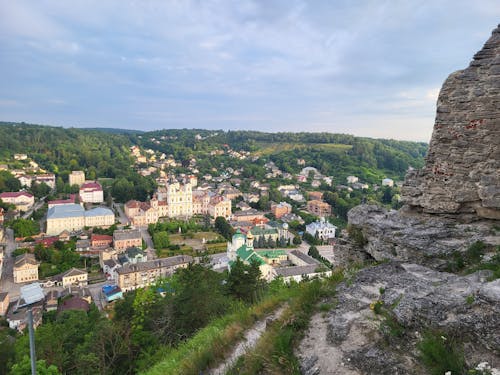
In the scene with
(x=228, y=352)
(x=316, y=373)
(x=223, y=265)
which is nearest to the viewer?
(x=316, y=373)

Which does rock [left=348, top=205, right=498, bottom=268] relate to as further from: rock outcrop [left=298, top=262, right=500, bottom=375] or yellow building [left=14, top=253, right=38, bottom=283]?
yellow building [left=14, top=253, right=38, bottom=283]

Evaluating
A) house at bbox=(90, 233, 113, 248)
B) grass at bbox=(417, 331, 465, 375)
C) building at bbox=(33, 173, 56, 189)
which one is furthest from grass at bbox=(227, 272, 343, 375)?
building at bbox=(33, 173, 56, 189)

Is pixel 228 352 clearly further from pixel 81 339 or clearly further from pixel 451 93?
pixel 81 339

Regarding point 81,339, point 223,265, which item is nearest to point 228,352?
point 81,339

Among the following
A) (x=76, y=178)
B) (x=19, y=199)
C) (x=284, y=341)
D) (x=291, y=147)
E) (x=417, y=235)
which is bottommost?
(x=19, y=199)

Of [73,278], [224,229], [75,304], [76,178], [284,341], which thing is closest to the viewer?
[284,341]

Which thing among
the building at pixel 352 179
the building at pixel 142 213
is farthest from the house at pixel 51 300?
the building at pixel 352 179

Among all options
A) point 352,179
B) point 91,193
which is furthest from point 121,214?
point 352,179

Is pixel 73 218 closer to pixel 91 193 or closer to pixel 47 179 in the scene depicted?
pixel 91 193
